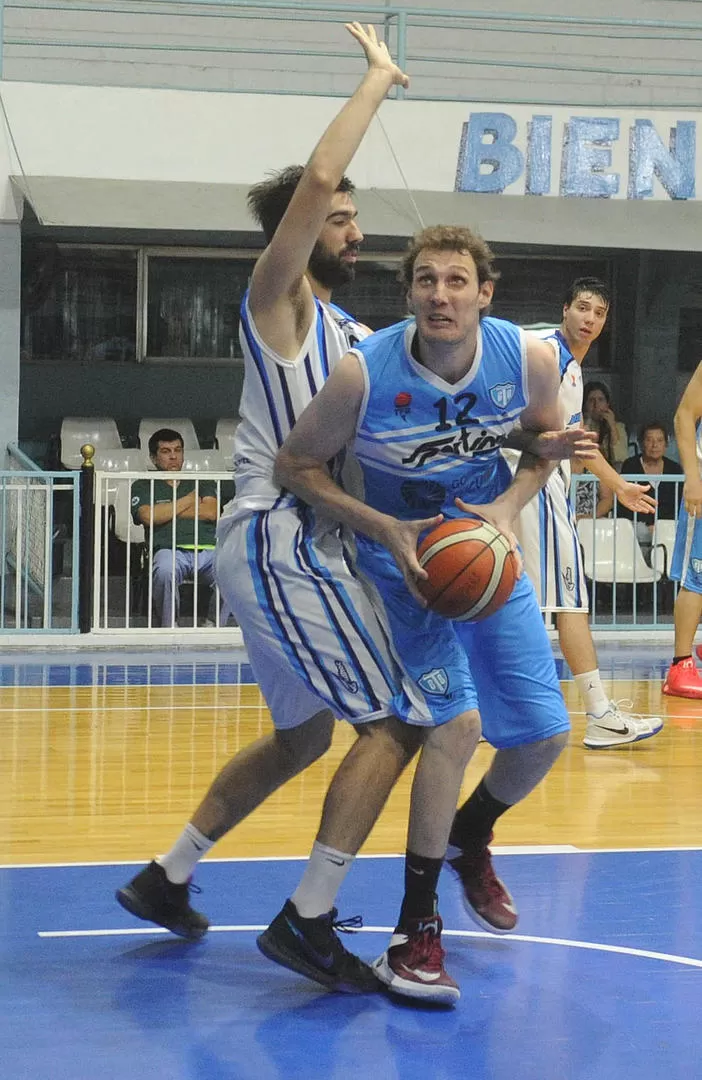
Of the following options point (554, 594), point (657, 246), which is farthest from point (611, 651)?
point (554, 594)

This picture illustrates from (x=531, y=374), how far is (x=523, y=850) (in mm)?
1954

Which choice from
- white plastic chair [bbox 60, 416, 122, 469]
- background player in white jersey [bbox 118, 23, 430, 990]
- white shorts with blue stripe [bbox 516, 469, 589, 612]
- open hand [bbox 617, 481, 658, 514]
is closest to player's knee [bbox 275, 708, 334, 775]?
background player in white jersey [bbox 118, 23, 430, 990]

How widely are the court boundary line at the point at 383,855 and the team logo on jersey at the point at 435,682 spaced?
1.46 meters

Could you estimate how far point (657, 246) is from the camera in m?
12.9

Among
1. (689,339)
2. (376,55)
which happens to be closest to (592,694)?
(376,55)

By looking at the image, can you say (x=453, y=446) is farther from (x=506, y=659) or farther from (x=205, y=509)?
(x=205, y=509)

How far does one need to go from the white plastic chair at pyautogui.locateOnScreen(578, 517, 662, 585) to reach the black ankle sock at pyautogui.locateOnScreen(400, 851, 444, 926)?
8.46 meters

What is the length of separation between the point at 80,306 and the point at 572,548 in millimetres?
9355

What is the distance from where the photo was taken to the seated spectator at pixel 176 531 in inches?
437

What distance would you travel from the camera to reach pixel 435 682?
3.61m

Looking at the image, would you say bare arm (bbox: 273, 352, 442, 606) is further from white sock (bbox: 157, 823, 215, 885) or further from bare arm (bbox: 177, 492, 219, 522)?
bare arm (bbox: 177, 492, 219, 522)

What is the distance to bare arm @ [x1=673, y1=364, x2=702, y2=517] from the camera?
8180mm

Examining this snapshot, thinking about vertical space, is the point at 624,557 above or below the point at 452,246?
below

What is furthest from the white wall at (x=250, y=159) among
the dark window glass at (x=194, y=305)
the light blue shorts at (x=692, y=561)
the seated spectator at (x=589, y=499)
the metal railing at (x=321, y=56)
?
the light blue shorts at (x=692, y=561)
